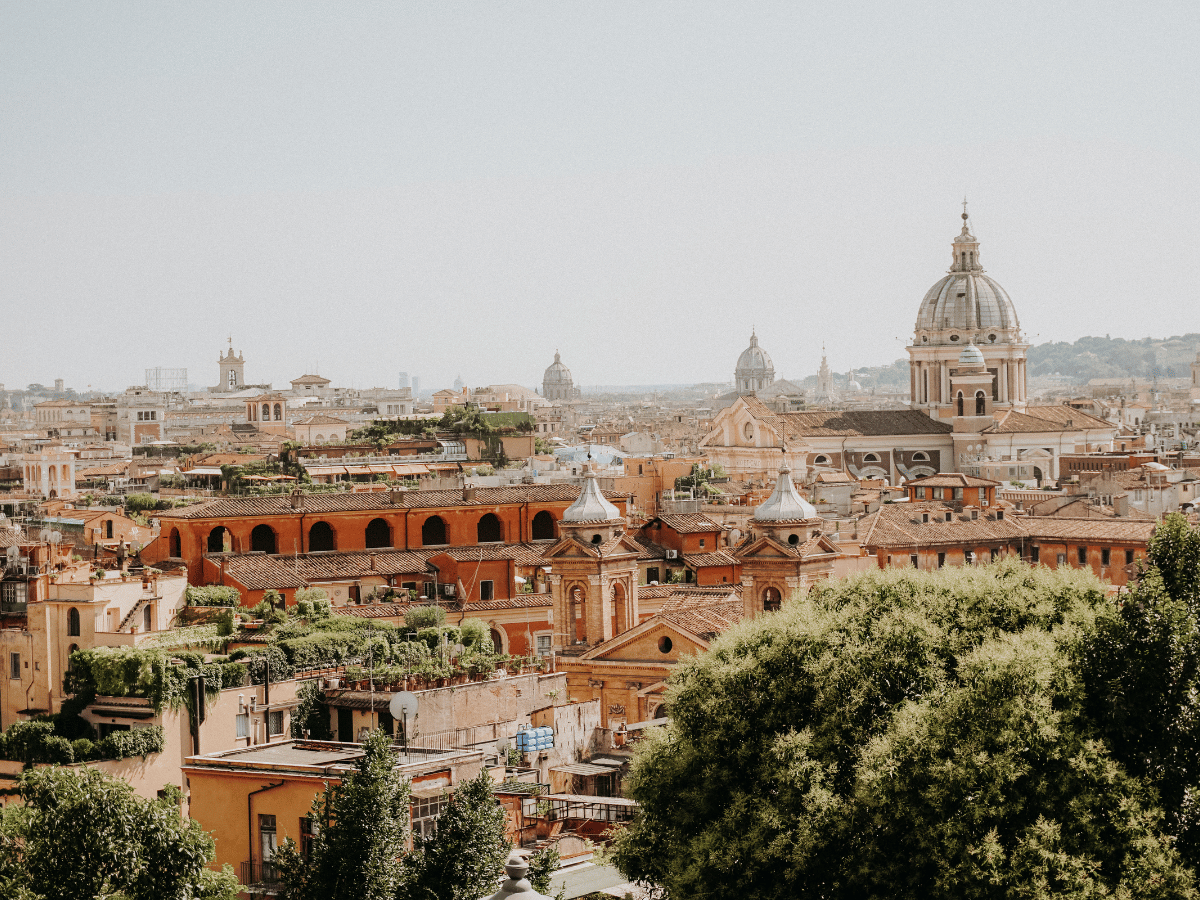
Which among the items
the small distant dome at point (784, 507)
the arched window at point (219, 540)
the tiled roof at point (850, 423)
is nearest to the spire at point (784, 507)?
the small distant dome at point (784, 507)

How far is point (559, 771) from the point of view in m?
21.8

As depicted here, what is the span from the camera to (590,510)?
27.2 meters

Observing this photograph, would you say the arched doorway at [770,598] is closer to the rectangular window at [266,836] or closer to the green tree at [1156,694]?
the rectangular window at [266,836]

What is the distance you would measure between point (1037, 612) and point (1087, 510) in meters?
28.3

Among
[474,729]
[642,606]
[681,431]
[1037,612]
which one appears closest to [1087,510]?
[642,606]

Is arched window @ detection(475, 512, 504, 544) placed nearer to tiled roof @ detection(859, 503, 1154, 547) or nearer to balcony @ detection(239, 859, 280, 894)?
tiled roof @ detection(859, 503, 1154, 547)

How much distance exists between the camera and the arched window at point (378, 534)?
39.7 metres

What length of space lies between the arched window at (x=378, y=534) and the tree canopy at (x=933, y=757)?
899 inches

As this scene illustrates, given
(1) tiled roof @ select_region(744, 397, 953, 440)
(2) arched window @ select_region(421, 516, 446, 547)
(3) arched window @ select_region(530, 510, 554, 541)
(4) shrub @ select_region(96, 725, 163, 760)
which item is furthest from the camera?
(1) tiled roof @ select_region(744, 397, 953, 440)

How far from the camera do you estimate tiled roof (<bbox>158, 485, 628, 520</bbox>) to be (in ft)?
127

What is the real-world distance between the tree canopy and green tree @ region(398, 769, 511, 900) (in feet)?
4.55

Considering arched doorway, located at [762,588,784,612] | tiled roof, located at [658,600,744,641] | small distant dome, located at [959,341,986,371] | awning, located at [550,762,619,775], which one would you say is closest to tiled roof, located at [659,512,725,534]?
tiled roof, located at [658,600,744,641]

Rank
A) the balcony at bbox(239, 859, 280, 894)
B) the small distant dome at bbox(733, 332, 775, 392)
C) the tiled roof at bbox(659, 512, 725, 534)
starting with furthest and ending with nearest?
the small distant dome at bbox(733, 332, 775, 392), the tiled roof at bbox(659, 512, 725, 534), the balcony at bbox(239, 859, 280, 894)

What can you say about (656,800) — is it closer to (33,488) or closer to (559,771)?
(559,771)
